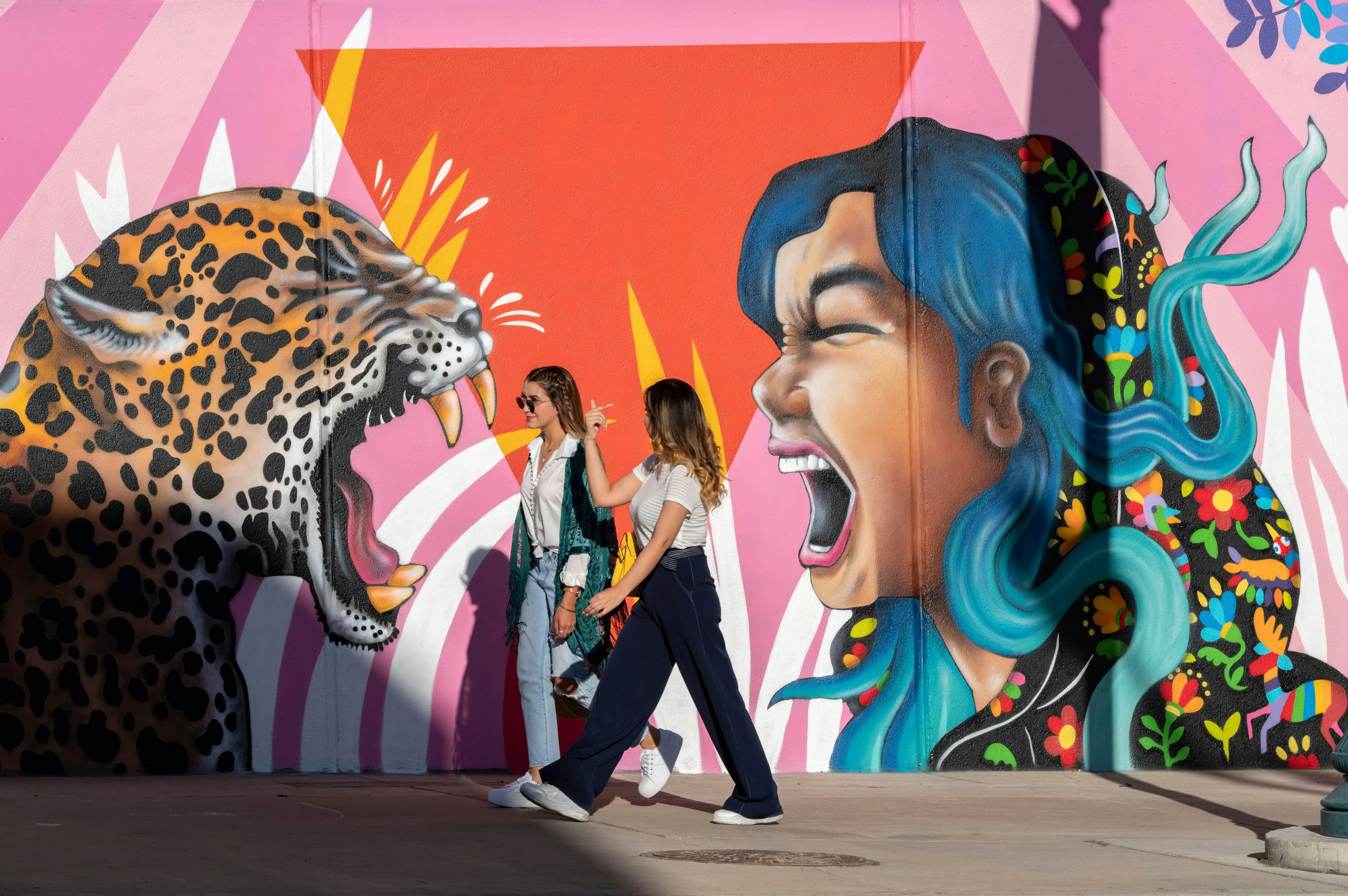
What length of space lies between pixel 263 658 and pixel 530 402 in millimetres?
2512

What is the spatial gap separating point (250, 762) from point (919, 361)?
4.57 metres

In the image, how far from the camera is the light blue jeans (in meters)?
7.09

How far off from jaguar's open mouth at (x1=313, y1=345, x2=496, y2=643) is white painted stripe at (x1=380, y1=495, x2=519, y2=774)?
117 mm

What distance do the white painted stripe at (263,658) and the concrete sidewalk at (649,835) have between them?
0.32m

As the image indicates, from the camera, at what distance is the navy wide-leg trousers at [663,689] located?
6496mm

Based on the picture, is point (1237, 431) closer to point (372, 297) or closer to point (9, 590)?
point (372, 297)

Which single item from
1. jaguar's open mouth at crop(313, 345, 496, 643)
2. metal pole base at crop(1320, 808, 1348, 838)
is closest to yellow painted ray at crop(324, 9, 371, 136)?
jaguar's open mouth at crop(313, 345, 496, 643)

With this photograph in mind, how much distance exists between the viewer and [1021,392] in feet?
28.9

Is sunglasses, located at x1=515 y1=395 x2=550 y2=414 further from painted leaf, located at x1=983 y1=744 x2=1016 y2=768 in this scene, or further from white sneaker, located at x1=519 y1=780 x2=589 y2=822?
painted leaf, located at x1=983 y1=744 x2=1016 y2=768

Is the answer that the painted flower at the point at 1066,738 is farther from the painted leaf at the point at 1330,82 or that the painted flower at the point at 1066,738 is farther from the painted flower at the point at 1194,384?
the painted leaf at the point at 1330,82

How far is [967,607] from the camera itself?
8719mm

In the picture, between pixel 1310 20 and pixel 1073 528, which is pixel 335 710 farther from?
pixel 1310 20

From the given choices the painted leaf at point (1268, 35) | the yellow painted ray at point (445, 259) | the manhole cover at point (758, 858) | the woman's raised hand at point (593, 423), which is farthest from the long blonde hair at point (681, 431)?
the painted leaf at point (1268, 35)

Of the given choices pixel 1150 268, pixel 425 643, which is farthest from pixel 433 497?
pixel 1150 268
